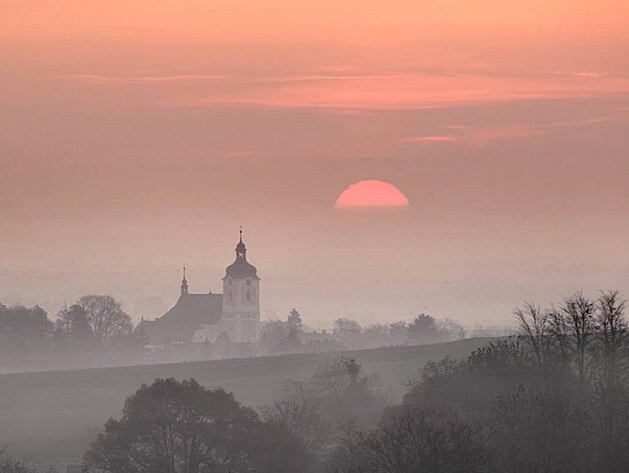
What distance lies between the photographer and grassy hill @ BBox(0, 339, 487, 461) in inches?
4316

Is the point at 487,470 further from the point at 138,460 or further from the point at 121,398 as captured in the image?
the point at 121,398

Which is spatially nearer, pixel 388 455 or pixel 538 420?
pixel 388 455

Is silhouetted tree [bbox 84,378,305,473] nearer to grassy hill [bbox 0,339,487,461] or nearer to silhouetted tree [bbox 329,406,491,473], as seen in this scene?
silhouetted tree [bbox 329,406,491,473]

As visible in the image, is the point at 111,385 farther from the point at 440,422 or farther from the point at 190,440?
the point at 440,422

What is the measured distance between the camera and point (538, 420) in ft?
242

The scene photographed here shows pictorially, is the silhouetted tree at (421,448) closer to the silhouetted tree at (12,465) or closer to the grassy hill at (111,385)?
the silhouetted tree at (12,465)

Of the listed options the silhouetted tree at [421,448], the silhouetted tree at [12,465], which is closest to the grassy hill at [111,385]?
the silhouetted tree at [12,465]

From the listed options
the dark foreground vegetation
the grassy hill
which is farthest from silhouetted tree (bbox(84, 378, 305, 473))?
the grassy hill

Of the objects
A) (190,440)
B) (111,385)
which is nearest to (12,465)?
(190,440)

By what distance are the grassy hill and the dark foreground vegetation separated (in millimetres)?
12944

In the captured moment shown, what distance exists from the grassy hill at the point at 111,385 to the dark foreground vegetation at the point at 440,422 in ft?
42.5

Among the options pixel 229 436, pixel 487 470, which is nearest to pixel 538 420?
pixel 487 470

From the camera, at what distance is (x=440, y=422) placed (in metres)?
75.4

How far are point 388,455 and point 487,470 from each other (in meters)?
4.84
